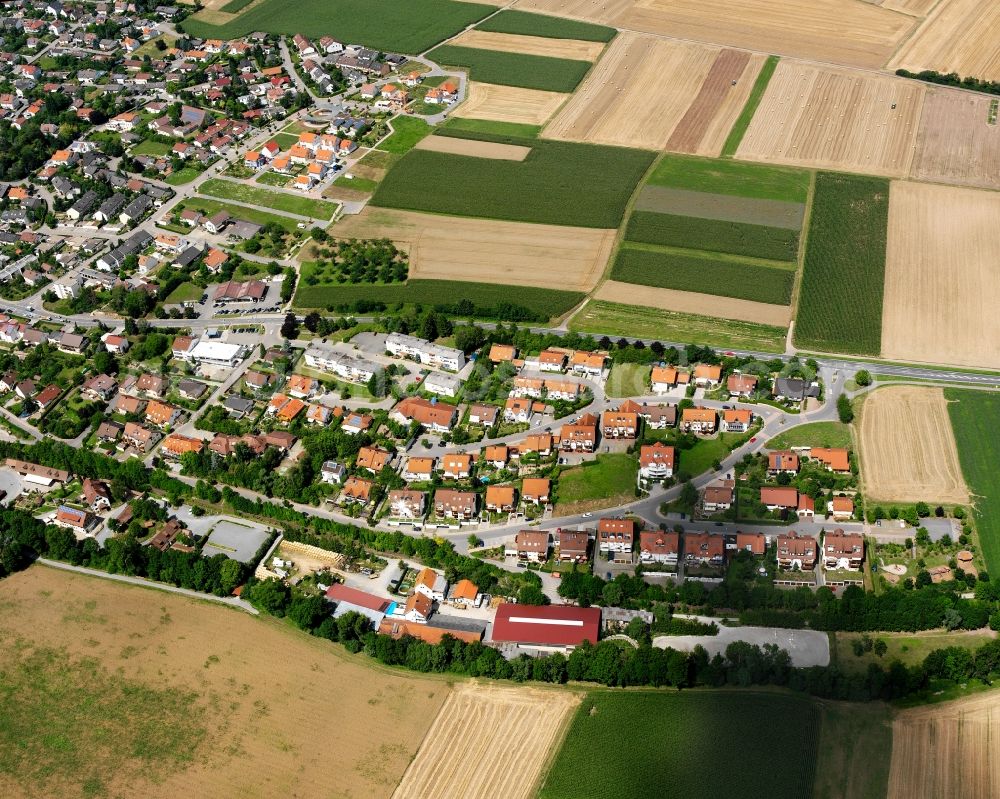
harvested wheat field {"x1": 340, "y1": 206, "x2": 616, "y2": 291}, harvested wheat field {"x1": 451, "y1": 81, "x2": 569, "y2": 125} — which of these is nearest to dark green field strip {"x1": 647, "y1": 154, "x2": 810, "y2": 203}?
harvested wheat field {"x1": 340, "y1": 206, "x2": 616, "y2": 291}

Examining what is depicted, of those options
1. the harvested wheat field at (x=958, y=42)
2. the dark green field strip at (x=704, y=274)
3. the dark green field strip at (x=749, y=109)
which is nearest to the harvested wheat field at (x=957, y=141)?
the harvested wheat field at (x=958, y=42)

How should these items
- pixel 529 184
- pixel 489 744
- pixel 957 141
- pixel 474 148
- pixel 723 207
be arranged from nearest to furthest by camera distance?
pixel 489 744
pixel 723 207
pixel 529 184
pixel 957 141
pixel 474 148

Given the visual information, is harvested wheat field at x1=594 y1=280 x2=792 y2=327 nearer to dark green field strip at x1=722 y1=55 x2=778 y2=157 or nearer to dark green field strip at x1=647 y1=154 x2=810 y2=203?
dark green field strip at x1=647 y1=154 x2=810 y2=203

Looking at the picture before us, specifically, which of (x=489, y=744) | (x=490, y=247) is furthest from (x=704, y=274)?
(x=489, y=744)

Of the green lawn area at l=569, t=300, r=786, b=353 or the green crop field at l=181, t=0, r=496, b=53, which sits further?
the green crop field at l=181, t=0, r=496, b=53

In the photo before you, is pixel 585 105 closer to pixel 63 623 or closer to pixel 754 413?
pixel 754 413

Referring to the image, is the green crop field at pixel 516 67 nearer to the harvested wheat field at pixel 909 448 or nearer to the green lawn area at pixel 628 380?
the green lawn area at pixel 628 380

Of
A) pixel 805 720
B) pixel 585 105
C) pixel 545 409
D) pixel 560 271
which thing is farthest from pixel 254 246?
pixel 805 720

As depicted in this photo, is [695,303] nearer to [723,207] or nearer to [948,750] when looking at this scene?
[723,207]
